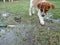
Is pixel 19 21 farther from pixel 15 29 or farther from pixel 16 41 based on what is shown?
pixel 16 41

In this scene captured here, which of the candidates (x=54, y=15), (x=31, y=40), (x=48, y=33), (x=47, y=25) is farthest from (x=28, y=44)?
(x=54, y=15)

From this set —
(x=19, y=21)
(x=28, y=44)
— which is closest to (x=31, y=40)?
(x=28, y=44)

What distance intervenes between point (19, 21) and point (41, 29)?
0.85 metres

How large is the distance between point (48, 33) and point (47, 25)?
2.03ft

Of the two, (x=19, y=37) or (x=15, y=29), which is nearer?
(x=19, y=37)

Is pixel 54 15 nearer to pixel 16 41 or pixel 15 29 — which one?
pixel 15 29

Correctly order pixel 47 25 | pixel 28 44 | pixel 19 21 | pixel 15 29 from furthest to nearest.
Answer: pixel 19 21 → pixel 47 25 → pixel 15 29 → pixel 28 44

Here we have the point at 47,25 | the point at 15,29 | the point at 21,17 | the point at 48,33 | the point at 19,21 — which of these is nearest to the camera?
the point at 48,33

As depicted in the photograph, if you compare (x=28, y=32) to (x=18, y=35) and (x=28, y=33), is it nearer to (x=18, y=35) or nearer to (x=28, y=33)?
(x=28, y=33)

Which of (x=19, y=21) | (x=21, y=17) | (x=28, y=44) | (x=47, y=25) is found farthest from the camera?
(x=21, y=17)

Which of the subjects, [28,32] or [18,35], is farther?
[28,32]

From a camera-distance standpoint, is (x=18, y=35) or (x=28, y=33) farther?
(x=28, y=33)

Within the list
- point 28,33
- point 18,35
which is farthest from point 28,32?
point 18,35

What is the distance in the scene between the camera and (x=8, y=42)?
340cm
